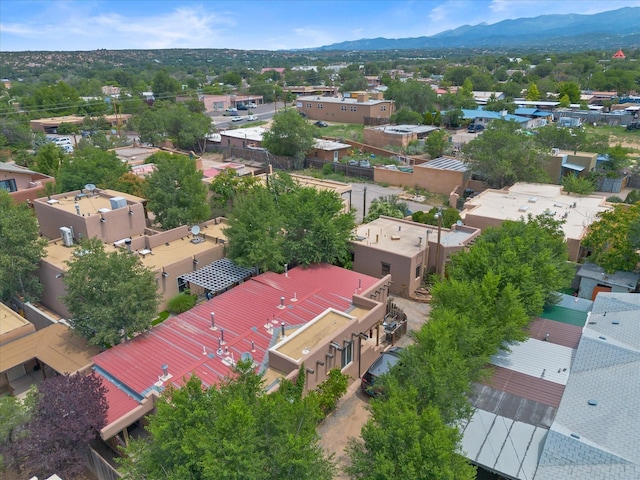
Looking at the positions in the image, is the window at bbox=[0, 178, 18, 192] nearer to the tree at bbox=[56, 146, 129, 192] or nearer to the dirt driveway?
the tree at bbox=[56, 146, 129, 192]

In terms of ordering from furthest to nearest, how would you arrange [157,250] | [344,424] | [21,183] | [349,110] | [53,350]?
[349,110]
[21,183]
[157,250]
[53,350]
[344,424]

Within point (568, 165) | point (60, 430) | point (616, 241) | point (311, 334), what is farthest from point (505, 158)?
point (60, 430)

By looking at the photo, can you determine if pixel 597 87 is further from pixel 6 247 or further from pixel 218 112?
pixel 6 247

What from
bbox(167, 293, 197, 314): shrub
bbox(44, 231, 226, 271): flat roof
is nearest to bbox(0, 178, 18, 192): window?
bbox(44, 231, 226, 271): flat roof

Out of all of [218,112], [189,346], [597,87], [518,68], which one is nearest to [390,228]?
[189,346]

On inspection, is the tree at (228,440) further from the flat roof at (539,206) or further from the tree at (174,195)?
the flat roof at (539,206)

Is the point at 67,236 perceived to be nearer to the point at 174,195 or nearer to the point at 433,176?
the point at 174,195
